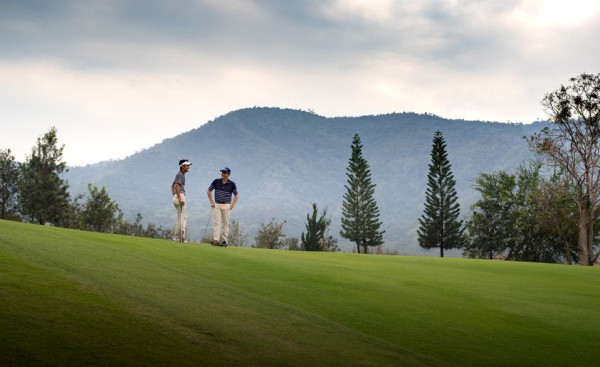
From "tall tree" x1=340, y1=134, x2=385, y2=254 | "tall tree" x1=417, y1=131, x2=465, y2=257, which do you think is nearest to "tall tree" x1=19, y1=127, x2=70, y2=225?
"tall tree" x1=340, y1=134, x2=385, y2=254

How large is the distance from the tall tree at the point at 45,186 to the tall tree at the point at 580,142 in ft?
183

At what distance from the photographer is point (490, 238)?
3265 inches

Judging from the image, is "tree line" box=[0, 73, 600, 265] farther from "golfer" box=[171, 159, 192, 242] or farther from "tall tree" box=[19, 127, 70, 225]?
"golfer" box=[171, 159, 192, 242]

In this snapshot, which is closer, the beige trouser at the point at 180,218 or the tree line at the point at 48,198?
the beige trouser at the point at 180,218

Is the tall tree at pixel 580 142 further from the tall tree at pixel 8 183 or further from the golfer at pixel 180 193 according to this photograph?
the tall tree at pixel 8 183

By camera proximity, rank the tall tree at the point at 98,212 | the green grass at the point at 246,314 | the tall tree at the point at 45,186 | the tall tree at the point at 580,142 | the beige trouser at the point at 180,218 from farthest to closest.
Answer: the tall tree at the point at 98,212, the tall tree at the point at 45,186, the tall tree at the point at 580,142, the beige trouser at the point at 180,218, the green grass at the point at 246,314

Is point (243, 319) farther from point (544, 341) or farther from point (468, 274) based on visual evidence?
point (468, 274)

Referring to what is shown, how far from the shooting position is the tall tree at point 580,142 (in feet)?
178

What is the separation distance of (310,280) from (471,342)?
5.09 meters

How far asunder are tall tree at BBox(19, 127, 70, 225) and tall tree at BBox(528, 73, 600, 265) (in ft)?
183

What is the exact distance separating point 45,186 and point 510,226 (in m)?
62.5

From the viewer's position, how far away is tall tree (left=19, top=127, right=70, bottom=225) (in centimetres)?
7175

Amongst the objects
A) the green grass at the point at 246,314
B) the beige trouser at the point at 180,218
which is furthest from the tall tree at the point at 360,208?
the green grass at the point at 246,314

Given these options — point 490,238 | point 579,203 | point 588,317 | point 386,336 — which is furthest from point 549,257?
point 386,336
